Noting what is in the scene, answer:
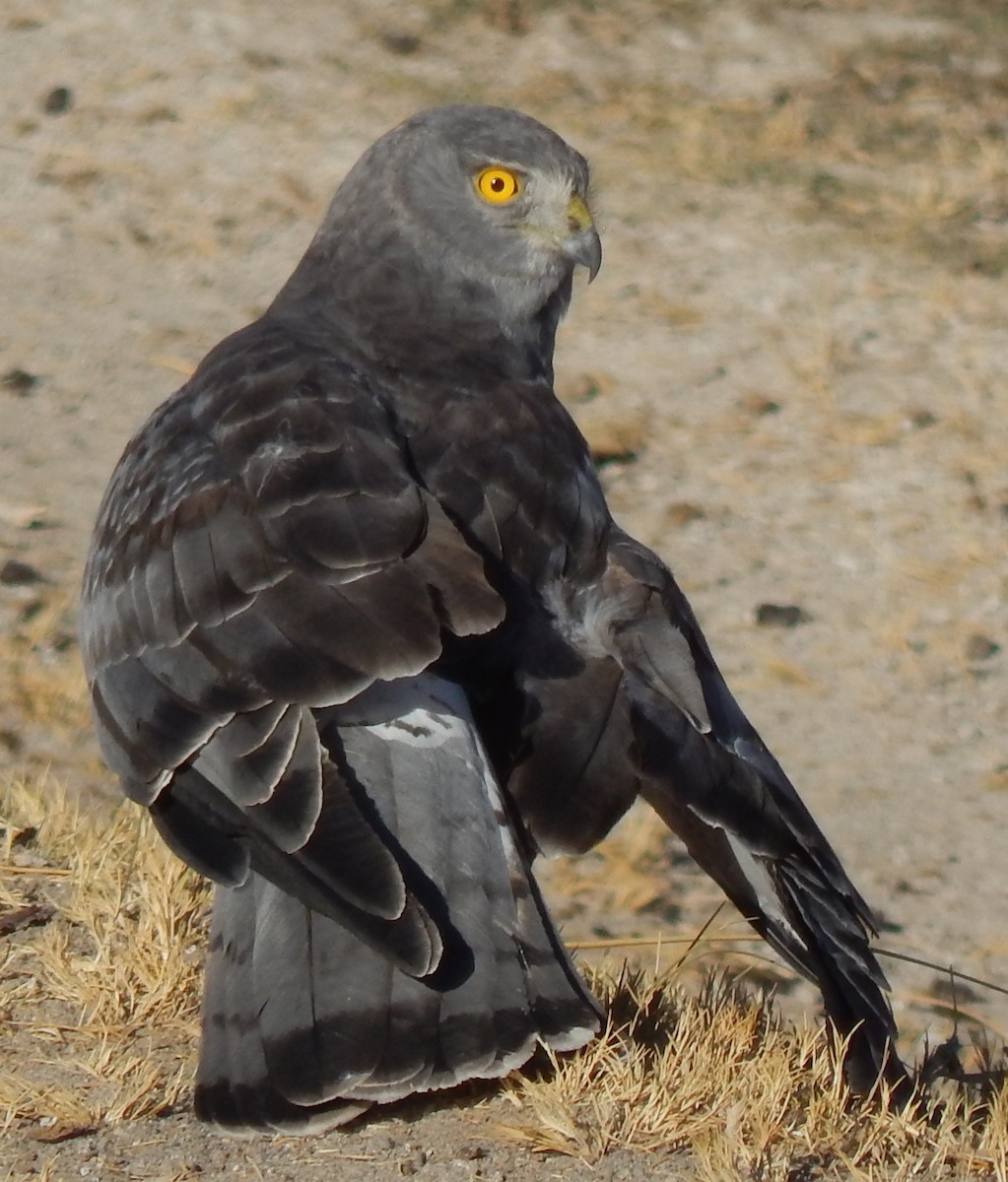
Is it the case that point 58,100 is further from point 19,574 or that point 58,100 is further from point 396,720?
point 396,720

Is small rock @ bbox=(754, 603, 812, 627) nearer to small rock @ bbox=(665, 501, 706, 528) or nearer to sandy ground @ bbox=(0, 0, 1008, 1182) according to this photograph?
sandy ground @ bbox=(0, 0, 1008, 1182)

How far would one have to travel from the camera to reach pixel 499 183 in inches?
208

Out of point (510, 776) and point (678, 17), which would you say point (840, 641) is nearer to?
point (510, 776)

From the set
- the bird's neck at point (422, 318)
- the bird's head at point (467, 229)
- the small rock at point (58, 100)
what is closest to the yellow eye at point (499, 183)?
the bird's head at point (467, 229)

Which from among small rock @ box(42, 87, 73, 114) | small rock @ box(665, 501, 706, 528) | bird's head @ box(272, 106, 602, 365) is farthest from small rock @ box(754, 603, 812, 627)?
small rock @ box(42, 87, 73, 114)

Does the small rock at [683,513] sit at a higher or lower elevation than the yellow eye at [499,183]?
lower

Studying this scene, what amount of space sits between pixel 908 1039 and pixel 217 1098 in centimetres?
302

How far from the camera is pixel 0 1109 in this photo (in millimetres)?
3746

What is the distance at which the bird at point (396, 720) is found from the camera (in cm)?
339

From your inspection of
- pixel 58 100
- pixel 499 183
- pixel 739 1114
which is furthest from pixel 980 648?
pixel 58 100

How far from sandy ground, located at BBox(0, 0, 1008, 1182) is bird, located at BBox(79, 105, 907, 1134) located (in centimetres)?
226

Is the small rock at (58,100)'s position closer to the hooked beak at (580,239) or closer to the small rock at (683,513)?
the small rock at (683,513)

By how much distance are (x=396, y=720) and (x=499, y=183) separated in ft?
6.79

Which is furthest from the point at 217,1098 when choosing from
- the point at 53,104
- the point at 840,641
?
the point at 53,104
